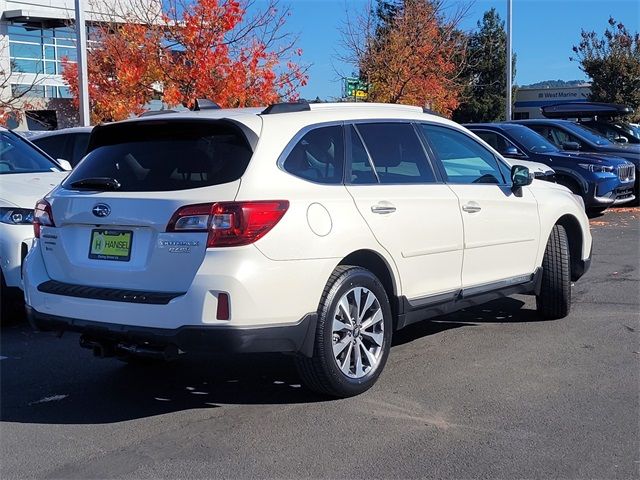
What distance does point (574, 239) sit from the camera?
704 centimetres

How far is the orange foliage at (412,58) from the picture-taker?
21.0 meters

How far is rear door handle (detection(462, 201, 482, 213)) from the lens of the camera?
5.68m

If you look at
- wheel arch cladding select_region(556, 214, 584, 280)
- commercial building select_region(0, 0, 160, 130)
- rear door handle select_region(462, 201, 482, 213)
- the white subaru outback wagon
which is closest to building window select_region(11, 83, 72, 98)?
commercial building select_region(0, 0, 160, 130)

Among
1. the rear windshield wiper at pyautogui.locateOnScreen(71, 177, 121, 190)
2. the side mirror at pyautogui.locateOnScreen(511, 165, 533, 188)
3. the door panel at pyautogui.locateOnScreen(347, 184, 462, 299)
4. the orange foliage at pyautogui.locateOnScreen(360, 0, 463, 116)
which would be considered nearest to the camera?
the rear windshield wiper at pyautogui.locateOnScreen(71, 177, 121, 190)

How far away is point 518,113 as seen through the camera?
56.3 m

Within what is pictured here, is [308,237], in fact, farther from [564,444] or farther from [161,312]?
[564,444]

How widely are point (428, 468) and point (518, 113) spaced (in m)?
55.4

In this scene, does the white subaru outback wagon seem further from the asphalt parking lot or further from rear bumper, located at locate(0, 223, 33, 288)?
rear bumper, located at locate(0, 223, 33, 288)

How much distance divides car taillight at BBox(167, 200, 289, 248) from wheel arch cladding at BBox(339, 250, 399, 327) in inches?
28.0

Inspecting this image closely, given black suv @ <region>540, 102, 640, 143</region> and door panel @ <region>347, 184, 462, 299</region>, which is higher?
black suv @ <region>540, 102, 640, 143</region>

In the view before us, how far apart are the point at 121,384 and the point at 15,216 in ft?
7.54

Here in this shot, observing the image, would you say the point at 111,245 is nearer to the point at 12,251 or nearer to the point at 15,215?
the point at 12,251

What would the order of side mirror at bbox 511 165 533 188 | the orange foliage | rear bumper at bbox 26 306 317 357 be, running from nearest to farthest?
1. rear bumper at bbox 26 306 317 357
2. side mirror at bbox 511 165 533 188
3. the orange foliage

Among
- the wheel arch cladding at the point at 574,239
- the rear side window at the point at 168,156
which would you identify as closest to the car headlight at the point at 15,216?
the rear side window at the point at 168,156
